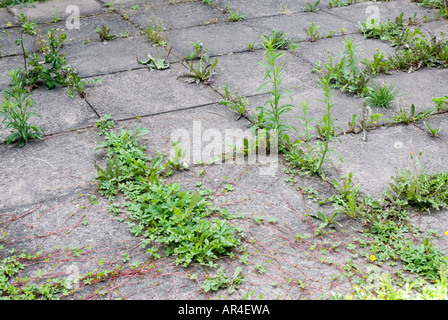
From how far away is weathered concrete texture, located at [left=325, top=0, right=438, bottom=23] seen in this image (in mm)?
6455

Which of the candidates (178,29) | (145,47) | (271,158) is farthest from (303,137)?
(178,29)

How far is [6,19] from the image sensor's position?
6637 millimetres

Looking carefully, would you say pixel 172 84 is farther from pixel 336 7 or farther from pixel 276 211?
pixel 336 7

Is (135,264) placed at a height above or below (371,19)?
below

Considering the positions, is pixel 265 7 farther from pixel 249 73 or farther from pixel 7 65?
pixel 7 65

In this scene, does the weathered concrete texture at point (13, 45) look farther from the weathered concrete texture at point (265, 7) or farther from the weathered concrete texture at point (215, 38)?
the weathered concrete texture at point (265, 7)

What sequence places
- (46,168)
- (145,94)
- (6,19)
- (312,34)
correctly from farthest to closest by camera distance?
(6,19)
(312,34)
(145,94)
(46,168)

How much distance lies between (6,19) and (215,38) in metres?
2.88

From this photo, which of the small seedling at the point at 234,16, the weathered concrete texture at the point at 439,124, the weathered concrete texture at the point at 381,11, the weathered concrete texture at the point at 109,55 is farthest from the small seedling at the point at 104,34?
the weathered concrete texture at the point at 439,124

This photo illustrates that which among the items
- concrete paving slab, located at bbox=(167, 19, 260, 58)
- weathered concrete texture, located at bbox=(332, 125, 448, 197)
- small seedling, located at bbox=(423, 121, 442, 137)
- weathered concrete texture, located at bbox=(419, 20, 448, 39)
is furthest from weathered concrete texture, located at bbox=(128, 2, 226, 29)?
small seedling, located at bbox=(423, 121, 442, 137)

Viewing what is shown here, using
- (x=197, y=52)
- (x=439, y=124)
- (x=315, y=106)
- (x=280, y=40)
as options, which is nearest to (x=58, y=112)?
(x=197, y=52)

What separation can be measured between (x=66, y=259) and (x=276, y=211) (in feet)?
4.14

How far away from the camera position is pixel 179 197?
316cm

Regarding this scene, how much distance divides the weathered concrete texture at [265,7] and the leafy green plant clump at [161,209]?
359cm
